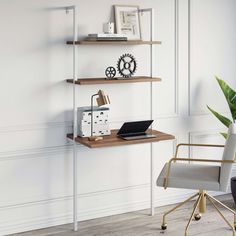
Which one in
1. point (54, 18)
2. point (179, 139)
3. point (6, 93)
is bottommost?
point (179, 139)

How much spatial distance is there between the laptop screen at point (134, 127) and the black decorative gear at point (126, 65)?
0.45m

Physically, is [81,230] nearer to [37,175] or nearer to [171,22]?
[37,175]

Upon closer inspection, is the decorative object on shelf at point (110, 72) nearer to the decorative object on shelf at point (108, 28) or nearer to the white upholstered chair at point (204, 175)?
the decorative object on shelf at point (108, 28)

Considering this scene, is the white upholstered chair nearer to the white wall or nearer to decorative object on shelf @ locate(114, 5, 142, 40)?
the white wall

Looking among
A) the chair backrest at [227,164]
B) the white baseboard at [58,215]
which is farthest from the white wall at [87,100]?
the chair backrest at [227,164]

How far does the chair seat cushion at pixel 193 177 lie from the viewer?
11.5 ft

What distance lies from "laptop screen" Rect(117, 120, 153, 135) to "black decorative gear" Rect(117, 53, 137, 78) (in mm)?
450

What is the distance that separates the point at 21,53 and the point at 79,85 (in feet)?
1.87

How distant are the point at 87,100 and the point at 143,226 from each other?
1198 millimetres

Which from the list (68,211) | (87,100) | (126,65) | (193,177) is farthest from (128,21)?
(68,211)

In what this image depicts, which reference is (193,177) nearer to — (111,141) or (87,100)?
(111,141)

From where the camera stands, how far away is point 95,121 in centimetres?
384

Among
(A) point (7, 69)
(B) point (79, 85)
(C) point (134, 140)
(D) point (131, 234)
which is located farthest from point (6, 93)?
(D) point (131, 234)

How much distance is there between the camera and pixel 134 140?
370 centimetres
